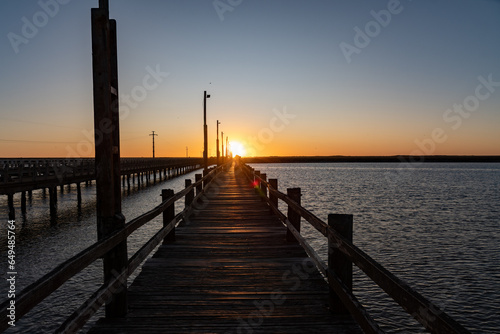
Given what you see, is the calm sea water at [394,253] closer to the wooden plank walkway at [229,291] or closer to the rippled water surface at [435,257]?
the rippled water surface at [435,257]

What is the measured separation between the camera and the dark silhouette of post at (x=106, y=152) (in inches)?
169

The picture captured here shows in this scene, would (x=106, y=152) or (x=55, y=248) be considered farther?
(x=55, y=248)

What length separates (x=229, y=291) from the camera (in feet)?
17.7

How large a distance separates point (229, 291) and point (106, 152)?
252 cm

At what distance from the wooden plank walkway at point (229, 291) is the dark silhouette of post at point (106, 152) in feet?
1.79

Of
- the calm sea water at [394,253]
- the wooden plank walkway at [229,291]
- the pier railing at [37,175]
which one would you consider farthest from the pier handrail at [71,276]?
the pier railing at [37,175]

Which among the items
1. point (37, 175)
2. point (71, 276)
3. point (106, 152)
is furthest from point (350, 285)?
point (37, 175)

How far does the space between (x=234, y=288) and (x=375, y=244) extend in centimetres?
1434

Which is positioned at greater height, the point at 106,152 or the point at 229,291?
the point at 106,152

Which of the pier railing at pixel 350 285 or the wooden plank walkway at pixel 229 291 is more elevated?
the pier railing at pixel 350 285

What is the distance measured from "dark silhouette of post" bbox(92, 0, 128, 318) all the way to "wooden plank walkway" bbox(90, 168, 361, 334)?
55 centimetres

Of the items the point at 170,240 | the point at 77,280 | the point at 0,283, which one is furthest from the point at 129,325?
the point at 0,283

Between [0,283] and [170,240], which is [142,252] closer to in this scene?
[170,240]

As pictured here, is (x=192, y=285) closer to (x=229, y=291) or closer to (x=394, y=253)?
(x=229, y=291)
